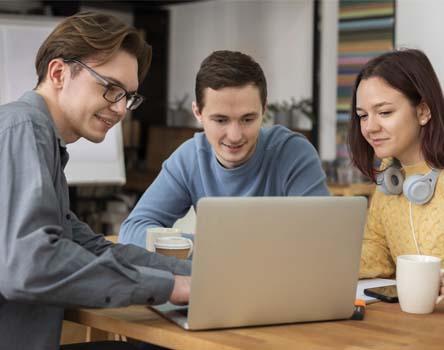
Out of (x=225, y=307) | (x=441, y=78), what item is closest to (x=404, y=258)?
(x=225, y=307)

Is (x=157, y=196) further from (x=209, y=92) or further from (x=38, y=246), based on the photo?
(x=38, y=246)

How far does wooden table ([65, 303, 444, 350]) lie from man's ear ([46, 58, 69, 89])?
18.9 inches

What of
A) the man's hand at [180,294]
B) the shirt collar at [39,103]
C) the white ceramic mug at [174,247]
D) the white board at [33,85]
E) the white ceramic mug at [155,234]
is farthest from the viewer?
the white board at [33,85]

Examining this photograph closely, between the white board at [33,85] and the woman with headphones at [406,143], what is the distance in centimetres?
259

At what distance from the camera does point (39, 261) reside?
4.38 feet

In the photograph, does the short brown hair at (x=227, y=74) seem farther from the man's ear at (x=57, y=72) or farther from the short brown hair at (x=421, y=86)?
the man's ear at (x=57, y=72)

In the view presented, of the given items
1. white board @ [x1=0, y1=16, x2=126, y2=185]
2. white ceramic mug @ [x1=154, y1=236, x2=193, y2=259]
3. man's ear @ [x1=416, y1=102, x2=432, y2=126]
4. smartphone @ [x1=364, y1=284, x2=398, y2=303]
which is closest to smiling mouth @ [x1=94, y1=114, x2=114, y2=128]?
white ceramic mug @ [x1=154, y1=236, x2=193, y2=259]

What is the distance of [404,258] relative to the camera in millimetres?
1587

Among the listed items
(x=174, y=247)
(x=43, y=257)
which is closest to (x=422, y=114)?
(x=174, y=247)

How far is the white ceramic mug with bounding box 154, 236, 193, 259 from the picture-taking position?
1860mm

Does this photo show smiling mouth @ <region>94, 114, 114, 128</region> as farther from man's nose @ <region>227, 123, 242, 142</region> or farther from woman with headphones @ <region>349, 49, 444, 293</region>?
woman with headphones @ <region>349, 49, 444, 293</region>

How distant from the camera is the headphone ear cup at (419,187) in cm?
195

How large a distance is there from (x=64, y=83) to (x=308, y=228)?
60cm

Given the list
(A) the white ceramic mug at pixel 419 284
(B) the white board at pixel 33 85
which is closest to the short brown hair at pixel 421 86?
(A) the white ceramic mug at pixel 419 284
